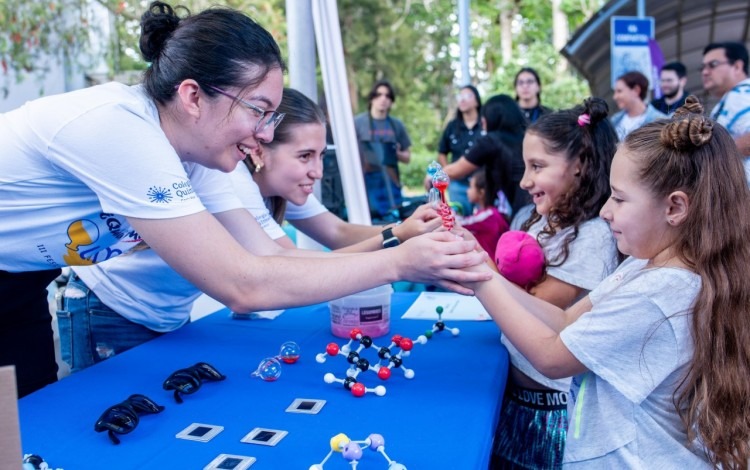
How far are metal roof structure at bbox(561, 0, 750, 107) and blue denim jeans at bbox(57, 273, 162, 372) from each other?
→ 1034 centimetres

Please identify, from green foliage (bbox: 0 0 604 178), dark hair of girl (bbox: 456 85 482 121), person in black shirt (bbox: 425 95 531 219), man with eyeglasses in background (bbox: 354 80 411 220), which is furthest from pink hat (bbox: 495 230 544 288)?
green foliage (bbox: 0 0 604 178)

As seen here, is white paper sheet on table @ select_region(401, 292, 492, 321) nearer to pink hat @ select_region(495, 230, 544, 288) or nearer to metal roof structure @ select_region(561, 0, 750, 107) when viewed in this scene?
pink hat @ select_region(495, 230, 544, 288)

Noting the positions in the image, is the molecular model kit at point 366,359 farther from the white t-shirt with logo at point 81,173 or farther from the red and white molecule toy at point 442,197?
the white t-shirt with logo at point 81,173

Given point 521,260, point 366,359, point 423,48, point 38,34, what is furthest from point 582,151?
point 423,48

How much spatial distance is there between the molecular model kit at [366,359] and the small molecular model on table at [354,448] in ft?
1.08

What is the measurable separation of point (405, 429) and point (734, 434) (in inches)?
25.7

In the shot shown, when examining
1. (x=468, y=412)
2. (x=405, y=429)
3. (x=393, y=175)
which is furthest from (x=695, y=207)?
(x=393, y=175)

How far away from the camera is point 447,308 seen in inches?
96.0

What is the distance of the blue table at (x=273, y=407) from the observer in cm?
123

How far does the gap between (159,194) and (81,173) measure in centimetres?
17

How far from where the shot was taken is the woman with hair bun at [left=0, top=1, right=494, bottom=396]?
144cm

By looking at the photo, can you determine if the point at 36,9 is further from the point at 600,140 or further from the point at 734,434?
the point at 734,434

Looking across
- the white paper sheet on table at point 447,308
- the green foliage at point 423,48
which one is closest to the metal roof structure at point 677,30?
the green foliage at point 423,48

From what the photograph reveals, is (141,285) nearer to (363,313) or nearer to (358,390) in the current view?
(363,313)
